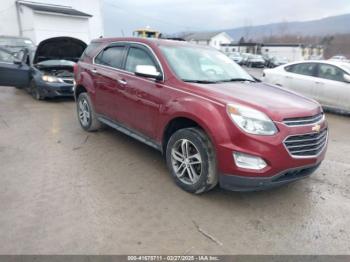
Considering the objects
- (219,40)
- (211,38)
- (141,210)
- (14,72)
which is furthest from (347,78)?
(219,40)

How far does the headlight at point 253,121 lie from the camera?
10.5 feet

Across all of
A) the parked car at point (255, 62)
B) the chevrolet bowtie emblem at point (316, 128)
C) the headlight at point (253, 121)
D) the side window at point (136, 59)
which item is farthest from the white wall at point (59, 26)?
the chevrolet bowtie emblem at point (316, 128)

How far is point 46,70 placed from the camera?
9047 millimetres

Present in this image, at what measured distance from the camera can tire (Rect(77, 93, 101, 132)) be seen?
5856 mm

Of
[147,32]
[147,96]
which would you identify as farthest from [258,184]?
[147,32]

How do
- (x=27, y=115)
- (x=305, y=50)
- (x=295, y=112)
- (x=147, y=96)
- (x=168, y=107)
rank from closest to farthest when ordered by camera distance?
(x=295, y=112) < (x=168, y=107) < (x=147, y=96) < (x=27, y=115) < (x=305, y=50)

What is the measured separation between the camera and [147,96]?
4234 mm

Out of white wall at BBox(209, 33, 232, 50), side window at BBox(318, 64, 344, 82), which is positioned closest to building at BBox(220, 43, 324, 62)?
white wall at BBox(209, 33, 232, 50)

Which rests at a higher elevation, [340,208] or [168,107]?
[168,107]

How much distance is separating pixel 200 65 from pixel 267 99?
1.22 m

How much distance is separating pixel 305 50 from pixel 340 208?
63.4 meters

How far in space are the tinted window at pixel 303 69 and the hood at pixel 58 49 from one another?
6360 mm

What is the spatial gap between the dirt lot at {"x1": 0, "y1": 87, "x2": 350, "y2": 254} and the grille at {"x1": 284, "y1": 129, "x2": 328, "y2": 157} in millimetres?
668

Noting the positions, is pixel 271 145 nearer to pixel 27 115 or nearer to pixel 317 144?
pixel 317 144
